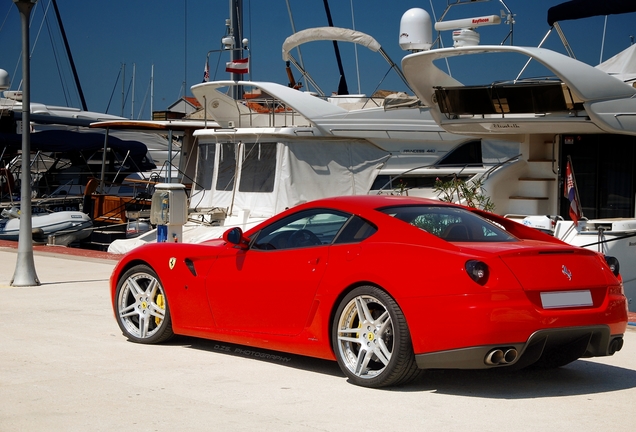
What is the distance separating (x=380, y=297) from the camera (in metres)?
5.76

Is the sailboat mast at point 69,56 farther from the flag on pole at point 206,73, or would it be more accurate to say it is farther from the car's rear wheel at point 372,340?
the car's rear wheel at point 372,340

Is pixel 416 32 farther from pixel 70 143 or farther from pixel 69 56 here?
pixel 69 56

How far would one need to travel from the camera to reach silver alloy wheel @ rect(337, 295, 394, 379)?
5.82 m

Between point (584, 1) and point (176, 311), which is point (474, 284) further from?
point (584, 1)

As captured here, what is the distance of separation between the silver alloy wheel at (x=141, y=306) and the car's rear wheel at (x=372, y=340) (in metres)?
2.01

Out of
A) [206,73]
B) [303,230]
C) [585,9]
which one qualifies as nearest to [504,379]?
[303,230]

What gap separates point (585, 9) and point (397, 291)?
575 inches

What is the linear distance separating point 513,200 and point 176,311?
10984 millimetres

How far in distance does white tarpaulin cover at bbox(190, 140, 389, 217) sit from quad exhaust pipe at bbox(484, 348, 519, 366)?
14.6m

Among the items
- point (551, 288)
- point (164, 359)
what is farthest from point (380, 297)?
point (164, 359)

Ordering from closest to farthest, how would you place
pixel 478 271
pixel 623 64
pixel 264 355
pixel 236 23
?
pixel 478 271 < pixel 264 355 < pixel 623 64 < pixel 236 23

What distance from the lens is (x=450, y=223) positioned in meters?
6.35

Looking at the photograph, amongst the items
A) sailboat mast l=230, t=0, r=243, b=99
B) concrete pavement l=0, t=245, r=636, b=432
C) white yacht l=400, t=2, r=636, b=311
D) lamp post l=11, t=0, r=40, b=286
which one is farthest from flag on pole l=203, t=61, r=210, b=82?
concrete pavement l=0, t=245, r=636, b=432

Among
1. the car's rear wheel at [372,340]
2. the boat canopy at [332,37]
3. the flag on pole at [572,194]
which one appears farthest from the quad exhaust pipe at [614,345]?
the boat canopy at [332,37]
